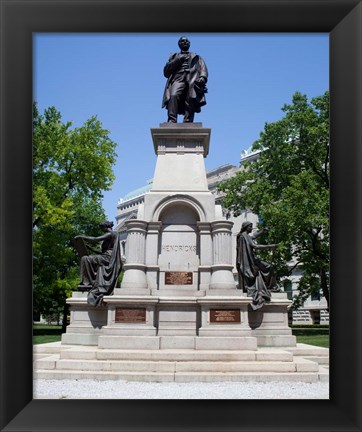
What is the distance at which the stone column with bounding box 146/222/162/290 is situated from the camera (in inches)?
514

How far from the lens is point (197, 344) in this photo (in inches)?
452

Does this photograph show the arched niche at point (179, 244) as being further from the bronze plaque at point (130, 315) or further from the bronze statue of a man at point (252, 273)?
the bronze plaque at point (130, 315)

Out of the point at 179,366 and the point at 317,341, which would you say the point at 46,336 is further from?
the point at 179,366

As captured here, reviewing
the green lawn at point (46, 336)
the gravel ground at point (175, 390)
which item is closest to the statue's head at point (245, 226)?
the gravel ground at point (175, 390)

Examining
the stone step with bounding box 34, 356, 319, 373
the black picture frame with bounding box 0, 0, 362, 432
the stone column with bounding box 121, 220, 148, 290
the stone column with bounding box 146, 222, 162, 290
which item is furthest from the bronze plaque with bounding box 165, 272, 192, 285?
the black picture frame with bounding box 0, 0, 362, 432

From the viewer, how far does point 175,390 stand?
887 cm

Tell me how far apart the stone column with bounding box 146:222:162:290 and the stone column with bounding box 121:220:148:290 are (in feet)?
0.46

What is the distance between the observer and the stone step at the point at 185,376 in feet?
32.3

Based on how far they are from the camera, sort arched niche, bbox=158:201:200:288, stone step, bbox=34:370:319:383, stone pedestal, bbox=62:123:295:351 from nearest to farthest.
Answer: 1. stone step, bbox=34:370:319:383
2. stone pedestal, bbox=62:123:295:351
3. arched niche, bbox=158:201:200:288

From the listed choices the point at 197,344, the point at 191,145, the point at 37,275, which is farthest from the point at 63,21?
the point at 37,275

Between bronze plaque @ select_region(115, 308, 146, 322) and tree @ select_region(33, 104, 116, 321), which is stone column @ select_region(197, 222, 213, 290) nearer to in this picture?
bronze plaque @ select_region(115, 308, 146, 322)

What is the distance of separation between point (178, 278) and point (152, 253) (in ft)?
2.95
